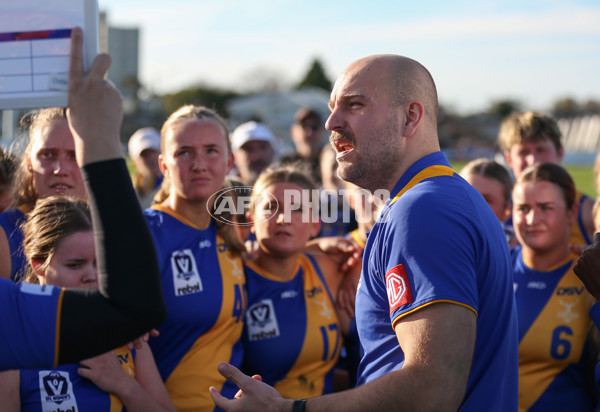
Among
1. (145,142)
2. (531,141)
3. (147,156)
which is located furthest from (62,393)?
(145,142)

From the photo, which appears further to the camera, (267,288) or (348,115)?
(267,288)

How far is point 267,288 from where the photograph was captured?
11.0 feet

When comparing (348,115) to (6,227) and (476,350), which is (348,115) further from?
(6,227)

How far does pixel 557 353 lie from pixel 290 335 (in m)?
1.47

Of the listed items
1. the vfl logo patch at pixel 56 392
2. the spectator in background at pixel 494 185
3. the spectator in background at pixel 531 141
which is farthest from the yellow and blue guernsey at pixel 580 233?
the vfl logo patch at pixel 56 392

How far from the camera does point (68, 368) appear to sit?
2.34 metres

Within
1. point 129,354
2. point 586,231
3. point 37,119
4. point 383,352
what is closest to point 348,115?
point 383,352

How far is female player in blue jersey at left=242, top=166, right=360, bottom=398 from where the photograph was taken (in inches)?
126

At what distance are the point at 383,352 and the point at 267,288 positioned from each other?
1418 mm

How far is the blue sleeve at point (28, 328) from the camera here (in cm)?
142

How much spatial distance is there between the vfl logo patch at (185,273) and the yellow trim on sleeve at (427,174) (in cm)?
136

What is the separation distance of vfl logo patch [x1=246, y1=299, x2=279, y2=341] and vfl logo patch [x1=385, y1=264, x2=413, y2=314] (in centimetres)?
153

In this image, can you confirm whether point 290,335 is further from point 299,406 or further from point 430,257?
point 430,257

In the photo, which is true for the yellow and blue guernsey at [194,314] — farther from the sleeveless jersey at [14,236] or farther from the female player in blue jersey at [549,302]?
the female player in blue jersey at [549,302]
